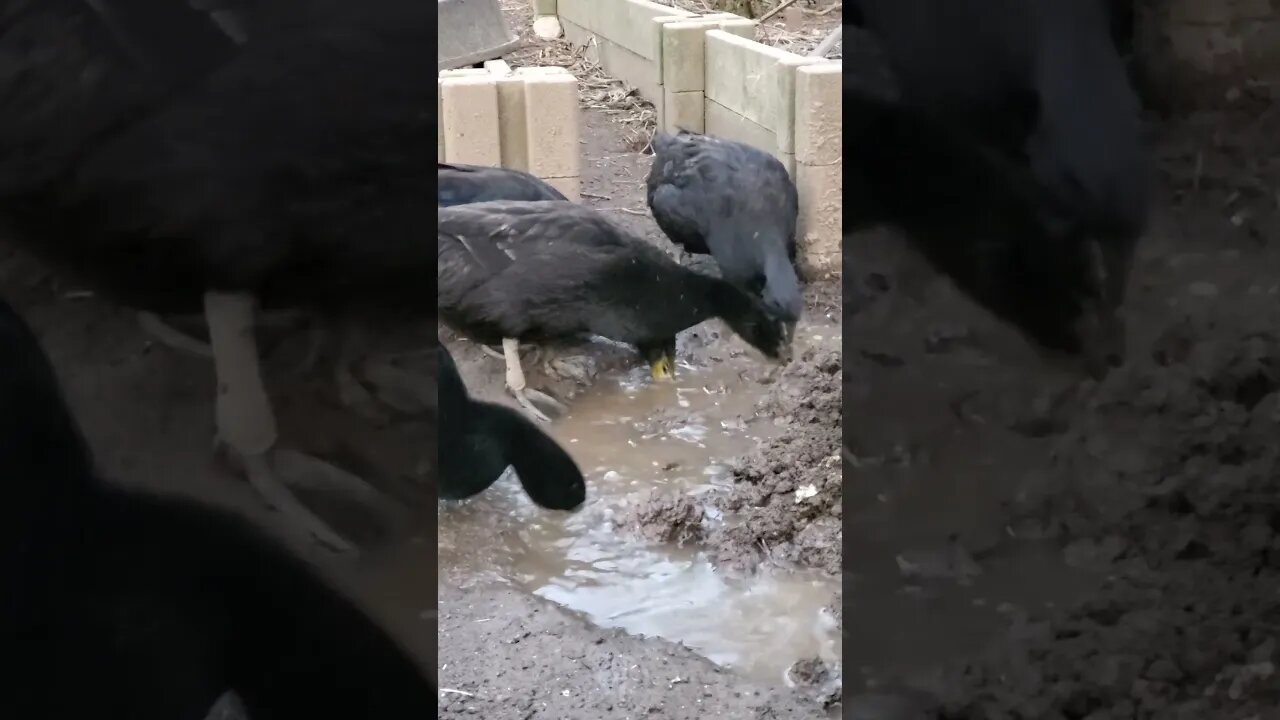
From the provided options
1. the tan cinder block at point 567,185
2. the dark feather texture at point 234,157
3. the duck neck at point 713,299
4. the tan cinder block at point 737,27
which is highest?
the dark feather texture at point 234,157

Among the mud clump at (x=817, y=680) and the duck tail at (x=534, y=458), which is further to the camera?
the duck tail at (x=534, y=458)

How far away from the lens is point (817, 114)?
13.9 ft

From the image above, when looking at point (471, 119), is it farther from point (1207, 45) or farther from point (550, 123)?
point (1207, 45)

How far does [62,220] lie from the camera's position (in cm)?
108

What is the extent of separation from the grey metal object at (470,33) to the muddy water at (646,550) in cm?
298

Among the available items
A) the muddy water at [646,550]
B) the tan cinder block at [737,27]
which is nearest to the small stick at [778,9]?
the tan cinder block at [737,27]

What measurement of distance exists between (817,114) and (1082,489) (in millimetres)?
3158

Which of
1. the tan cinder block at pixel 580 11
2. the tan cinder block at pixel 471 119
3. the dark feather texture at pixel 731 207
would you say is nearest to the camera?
the dark feather texture at pixel 731 207

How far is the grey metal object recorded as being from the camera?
584 cm

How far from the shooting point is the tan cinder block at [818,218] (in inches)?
170

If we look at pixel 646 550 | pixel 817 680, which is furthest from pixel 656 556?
pixel 817 680

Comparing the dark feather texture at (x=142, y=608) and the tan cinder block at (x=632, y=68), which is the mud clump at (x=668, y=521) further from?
the tan cinder block at (x=632, y=68)

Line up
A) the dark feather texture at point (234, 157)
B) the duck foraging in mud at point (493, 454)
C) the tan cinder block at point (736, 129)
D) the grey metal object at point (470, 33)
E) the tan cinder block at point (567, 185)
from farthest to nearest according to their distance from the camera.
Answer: the grey metal object at point (470, 33), the tan cinder block at point (736, 129), the tan cinder block at point (567, 185), the duck foraging in mud at point (493, 454), the dark feather texture at point (234, 157)

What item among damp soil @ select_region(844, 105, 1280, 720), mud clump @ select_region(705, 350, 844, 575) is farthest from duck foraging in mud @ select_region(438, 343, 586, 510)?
damp soil @ select_region(844, 105, 1280, 720)
